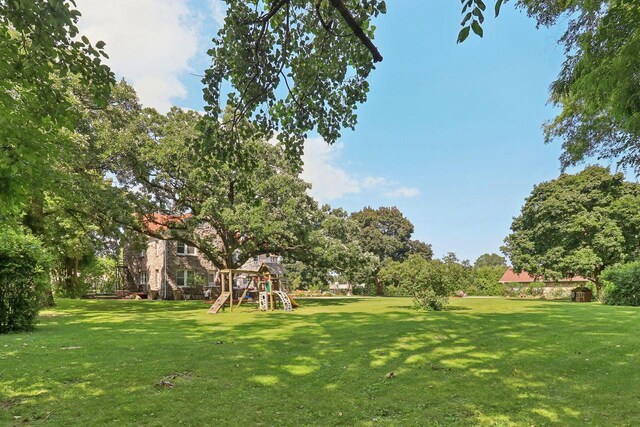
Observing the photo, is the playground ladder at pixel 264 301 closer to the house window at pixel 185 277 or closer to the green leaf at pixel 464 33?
the house window at pixel 185 277

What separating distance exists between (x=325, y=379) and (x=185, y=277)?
33.0m

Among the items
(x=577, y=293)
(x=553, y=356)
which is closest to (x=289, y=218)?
(x=553, y=356)

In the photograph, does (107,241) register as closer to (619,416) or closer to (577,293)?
(619,416)

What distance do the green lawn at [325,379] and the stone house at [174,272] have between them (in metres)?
25.5

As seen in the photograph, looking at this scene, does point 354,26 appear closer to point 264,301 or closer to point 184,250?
point 264,301

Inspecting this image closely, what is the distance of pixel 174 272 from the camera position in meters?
35.6

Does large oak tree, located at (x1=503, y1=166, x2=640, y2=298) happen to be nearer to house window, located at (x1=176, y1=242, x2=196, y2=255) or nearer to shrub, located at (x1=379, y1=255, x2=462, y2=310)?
shrub, located at (x1=379, y1=255, x2=462, y2=310)

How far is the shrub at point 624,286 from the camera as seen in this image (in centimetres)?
2145

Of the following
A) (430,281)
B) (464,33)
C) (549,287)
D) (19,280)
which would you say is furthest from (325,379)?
(549,287)

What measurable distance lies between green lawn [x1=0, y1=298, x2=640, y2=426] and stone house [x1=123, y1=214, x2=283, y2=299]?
25.5m

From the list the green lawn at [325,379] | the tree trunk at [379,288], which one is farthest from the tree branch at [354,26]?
the tree trunk at [379,288]

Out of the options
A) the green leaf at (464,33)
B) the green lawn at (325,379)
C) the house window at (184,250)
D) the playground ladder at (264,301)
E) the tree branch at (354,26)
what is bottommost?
the green lawn at (325,379)

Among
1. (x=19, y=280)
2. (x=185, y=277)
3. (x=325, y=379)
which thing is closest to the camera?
(x=325, y=379)

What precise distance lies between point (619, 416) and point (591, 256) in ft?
96.0
